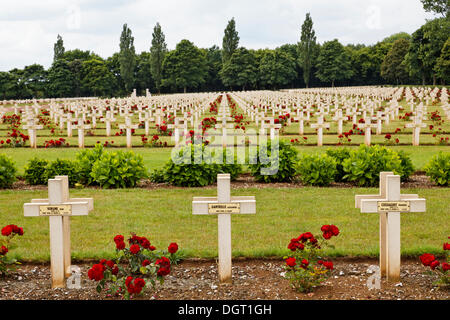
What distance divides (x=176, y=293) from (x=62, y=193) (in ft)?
4.62

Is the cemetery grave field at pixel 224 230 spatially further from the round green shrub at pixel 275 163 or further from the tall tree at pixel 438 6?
the tall tree at pixel 438 6

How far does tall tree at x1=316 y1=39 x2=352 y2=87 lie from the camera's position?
91.8m

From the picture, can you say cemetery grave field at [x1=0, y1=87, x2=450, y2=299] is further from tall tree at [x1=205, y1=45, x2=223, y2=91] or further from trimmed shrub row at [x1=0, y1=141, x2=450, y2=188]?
tall tree at [x1=205, y1=45, x2=223, y2=91]

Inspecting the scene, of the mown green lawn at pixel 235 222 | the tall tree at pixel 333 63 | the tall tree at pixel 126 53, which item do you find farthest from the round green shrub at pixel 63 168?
the tall tree at pixel 333 63

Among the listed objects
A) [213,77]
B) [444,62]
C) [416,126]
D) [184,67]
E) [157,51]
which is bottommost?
[416,126]

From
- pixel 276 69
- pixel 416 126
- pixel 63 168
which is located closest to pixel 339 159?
pixel 63 168

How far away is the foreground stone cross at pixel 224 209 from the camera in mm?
4809

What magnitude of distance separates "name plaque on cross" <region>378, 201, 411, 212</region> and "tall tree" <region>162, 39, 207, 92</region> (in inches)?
3148

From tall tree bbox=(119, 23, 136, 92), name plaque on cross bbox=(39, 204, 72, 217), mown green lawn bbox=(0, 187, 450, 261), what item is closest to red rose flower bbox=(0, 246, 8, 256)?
name plaque on cross bbox=(39, 204, 72, 217)

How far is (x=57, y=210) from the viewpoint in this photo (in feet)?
15.6

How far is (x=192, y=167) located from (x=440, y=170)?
4686 mm

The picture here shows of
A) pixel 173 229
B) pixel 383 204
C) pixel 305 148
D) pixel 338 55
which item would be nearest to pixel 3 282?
pixel 173 229

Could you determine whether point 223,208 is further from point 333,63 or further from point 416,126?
point 333,63

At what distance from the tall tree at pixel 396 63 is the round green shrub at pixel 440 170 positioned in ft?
253
